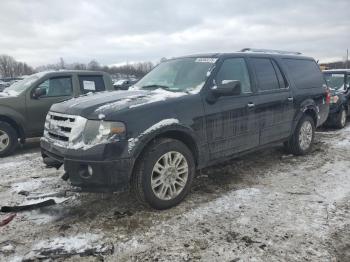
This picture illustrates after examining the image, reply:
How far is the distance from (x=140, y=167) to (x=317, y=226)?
1938 mm

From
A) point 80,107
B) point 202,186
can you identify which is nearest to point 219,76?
point 202,186

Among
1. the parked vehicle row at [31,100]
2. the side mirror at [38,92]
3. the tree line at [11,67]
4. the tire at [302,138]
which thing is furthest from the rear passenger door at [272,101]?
the tree line at [11,67]

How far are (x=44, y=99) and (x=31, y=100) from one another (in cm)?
26

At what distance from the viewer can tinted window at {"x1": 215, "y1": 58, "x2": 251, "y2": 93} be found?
14.9 ft

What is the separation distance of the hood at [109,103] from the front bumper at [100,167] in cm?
38

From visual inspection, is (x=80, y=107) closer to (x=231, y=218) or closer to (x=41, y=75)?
(x=231, y=218)

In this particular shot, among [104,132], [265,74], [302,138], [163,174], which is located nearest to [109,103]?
[104,132]

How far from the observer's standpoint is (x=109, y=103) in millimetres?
3773

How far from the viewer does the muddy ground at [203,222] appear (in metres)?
3.04

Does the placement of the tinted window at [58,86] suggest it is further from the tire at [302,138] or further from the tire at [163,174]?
the tire at [302,138]

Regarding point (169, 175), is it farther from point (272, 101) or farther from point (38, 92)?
point (38, 92)

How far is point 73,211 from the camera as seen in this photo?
3.94 meters

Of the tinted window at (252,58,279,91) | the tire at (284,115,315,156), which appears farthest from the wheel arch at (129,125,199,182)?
the tire at (284,115,315,156)

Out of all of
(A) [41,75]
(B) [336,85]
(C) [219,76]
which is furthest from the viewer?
(B) [336,85]
